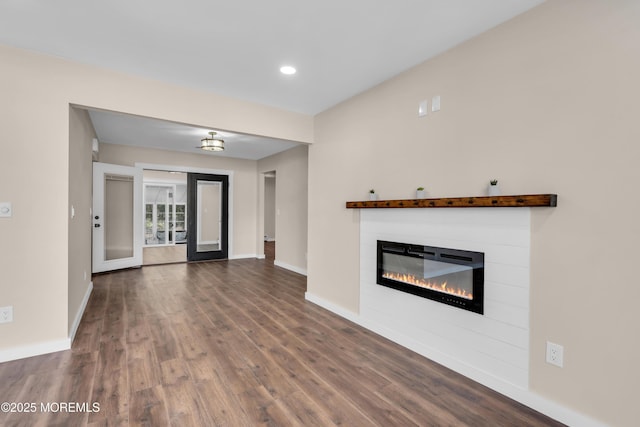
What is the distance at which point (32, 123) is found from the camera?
101 inches

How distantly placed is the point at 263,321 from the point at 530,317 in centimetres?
256

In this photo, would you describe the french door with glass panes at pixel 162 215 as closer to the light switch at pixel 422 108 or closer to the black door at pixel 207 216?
the black door at pixel 207 216

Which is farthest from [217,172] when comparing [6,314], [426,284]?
[426,284]

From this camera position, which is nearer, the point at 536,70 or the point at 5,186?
the point at 536,70

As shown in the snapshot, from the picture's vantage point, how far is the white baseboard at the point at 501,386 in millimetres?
1788

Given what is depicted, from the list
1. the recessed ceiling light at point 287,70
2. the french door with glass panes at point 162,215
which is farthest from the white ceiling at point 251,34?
the french door with glass panes at point 162,215

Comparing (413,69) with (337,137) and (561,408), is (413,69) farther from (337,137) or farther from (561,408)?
(561,408)

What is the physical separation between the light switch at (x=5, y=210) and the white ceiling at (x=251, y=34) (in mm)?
1313

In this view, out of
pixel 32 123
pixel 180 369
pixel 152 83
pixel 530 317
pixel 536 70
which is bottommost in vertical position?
pixel 180 369

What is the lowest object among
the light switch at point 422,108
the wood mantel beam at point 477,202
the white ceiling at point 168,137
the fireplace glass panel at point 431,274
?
the fireplace glass panel at point 431,274

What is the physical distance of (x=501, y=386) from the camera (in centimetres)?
211

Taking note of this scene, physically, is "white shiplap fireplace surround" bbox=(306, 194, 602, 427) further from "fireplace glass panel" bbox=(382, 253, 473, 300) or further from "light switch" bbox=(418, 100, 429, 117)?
"light switch" bbox=(418, 100, 429, 117)

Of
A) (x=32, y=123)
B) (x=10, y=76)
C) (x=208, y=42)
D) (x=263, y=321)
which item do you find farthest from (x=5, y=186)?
(x=263, y=321)

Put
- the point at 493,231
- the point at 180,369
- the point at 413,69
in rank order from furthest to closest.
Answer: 1. the point at 413,69
2. the point at 180,369
3. the point at 493,231
